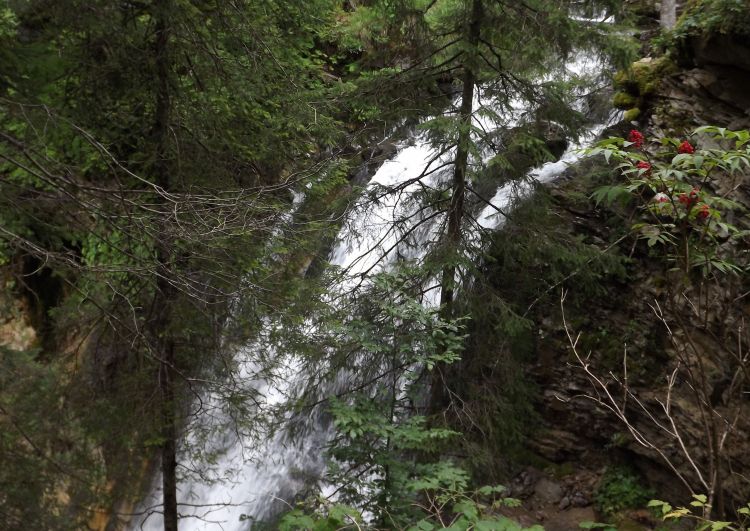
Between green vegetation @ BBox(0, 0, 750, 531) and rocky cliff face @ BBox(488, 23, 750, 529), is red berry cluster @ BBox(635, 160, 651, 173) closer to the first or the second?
green vegetation @ BBox(0, 0, 750, 531)

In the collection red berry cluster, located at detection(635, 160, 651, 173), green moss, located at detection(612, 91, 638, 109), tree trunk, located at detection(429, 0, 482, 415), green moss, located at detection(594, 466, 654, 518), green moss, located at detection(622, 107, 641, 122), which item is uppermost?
green moss, located at detection(612, 91, 638, 109)

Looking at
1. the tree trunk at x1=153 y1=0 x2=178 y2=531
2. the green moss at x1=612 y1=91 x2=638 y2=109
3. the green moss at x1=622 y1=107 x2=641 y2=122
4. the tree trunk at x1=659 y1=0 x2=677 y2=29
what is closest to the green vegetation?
the tree trunk at x1=153 y1=0 x2=178 y2=531

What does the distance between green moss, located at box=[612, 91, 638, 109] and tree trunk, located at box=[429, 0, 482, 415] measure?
2890mm

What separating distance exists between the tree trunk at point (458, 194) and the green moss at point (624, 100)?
9.48ft

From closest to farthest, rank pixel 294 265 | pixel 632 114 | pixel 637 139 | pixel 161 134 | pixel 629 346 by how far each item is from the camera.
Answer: pixel 637 139, pixel 161 134, pixel 629 346, pixel 294 265, pixel 632 114

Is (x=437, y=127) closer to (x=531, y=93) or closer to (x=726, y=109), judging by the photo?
(x=531, y=93)

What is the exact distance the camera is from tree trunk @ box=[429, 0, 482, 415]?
6.38 m

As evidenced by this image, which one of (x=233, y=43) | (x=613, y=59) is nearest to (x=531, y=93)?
(x=613, y=59)

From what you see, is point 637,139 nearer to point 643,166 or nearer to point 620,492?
point 643,166

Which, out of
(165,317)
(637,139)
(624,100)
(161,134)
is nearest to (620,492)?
(624,100)

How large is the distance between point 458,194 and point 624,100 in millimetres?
3499

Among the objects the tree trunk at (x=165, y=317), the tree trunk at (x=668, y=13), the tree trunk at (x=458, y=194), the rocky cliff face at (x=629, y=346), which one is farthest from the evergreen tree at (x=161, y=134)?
the tree trunk at (x=668, y=13)

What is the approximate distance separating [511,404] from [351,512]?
4.54 meters

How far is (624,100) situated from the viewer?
8.65 meters
